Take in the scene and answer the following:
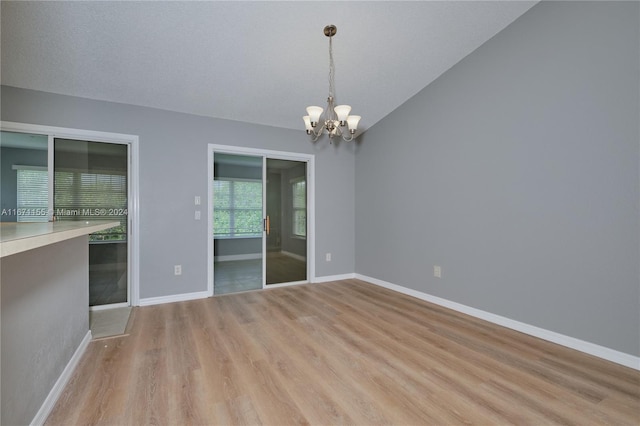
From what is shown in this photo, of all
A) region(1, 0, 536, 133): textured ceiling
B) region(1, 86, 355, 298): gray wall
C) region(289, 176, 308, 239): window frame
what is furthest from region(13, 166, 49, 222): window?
region(289, 176, 308, 239): window frame

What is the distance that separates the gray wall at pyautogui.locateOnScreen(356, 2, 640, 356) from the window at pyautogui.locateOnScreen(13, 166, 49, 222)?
4498 millimetres

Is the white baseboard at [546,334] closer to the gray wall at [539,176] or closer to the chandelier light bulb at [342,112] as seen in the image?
the gray wall at [539,176]

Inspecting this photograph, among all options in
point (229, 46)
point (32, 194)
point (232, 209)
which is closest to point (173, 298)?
point (232, 209)

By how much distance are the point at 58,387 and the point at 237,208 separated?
2873mm

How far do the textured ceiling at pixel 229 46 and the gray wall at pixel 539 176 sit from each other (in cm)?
46

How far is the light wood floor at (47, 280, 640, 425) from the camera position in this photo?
5.50 feet

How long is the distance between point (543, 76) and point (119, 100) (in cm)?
462

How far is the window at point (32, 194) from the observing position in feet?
10.3

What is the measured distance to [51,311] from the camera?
5.85 ft

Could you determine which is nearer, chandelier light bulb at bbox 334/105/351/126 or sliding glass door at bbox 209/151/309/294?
chandelier light bulb at bbox 334/105/351/126

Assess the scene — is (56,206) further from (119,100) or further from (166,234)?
(119,100)

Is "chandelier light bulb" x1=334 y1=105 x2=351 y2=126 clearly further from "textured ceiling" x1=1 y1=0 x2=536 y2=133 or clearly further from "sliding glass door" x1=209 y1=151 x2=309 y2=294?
"sliding glass door" x1=209 y1=151 x2=309 y2=294

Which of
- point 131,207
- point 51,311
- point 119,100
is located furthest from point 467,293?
point 119,100

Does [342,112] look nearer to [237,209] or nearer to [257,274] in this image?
[237,209]
